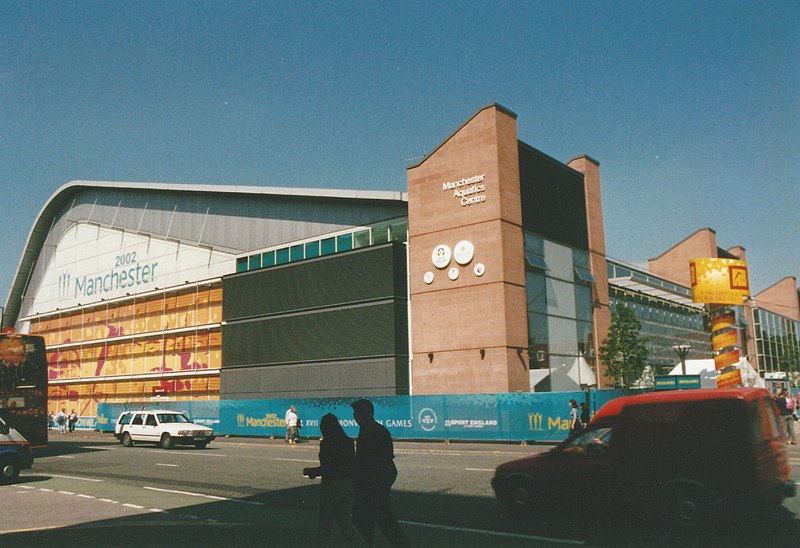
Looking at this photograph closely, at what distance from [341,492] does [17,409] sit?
20.1 meters

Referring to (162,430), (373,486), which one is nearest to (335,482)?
(373,486)

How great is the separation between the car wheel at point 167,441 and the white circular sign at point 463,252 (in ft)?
53.7

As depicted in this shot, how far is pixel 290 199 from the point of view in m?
47.3

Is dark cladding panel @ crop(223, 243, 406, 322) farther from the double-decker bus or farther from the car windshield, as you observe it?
the double-decker bus

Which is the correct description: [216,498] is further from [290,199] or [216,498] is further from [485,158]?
[290,199]

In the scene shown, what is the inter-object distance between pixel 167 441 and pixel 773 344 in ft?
212

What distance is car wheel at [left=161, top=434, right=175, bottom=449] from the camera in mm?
31094

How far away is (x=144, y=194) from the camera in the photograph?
195 feet

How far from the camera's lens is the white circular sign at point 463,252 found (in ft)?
120

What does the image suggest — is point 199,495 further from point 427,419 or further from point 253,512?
point 427,419

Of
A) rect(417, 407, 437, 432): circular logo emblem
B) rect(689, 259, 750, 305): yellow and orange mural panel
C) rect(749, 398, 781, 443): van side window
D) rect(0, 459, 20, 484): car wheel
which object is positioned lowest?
rect(0, 459, 20, 484): car wheel

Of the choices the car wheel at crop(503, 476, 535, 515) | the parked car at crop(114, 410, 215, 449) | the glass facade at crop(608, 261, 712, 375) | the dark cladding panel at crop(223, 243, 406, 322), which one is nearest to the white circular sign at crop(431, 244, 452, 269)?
the dark cladding panel at crop(223, 243, 406, 322)

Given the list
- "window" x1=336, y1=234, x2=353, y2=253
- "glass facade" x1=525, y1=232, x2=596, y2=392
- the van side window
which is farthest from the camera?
"window" x1=336, y1=234, x2=353, y2=253

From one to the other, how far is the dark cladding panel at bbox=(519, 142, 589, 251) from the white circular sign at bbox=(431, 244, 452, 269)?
4356mm
